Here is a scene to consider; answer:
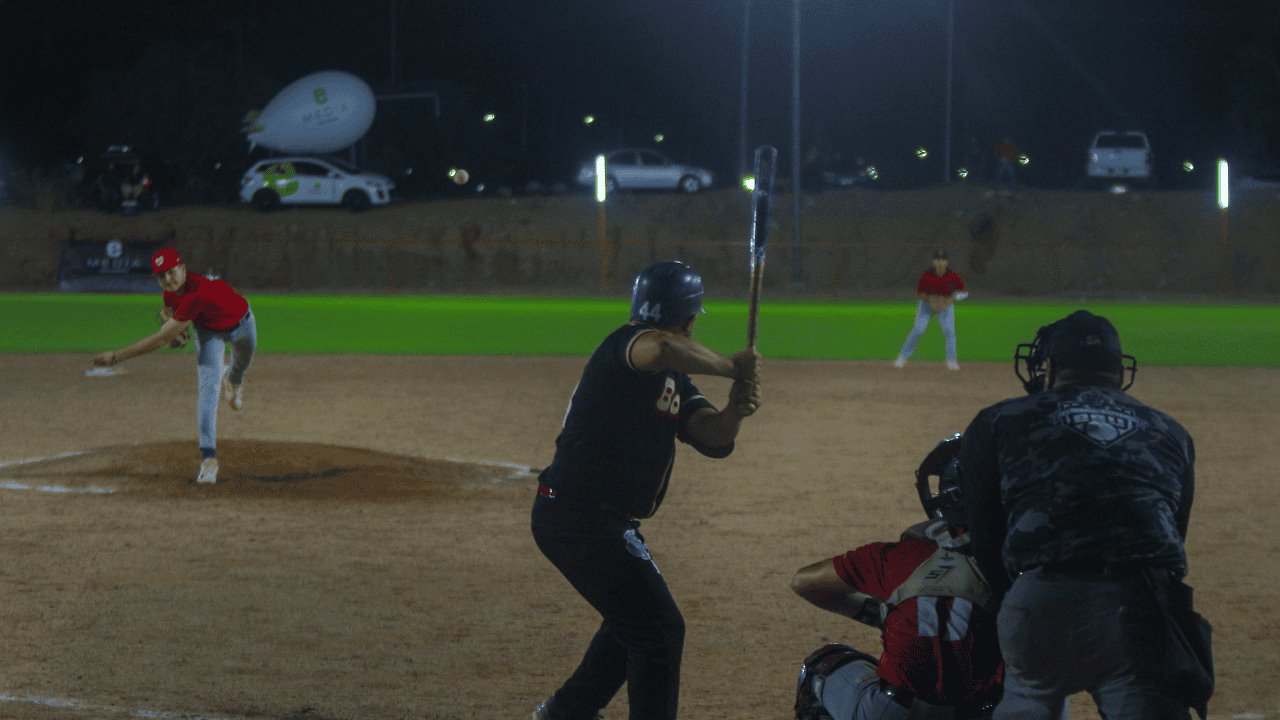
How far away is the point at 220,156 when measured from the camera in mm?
61656

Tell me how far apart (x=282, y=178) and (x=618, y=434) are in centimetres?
5077

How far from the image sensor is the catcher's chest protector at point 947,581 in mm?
4090

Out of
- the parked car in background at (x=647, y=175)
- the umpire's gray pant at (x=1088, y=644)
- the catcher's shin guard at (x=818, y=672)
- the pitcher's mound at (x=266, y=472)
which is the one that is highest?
the parked car in background at (x=647, y=175)

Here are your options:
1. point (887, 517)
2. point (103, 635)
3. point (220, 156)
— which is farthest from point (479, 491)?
point (220, 156)

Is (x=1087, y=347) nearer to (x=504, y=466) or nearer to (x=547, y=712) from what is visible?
(x=547, y=712)

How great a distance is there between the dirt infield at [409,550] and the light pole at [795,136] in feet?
79.0

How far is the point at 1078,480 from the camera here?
382cm

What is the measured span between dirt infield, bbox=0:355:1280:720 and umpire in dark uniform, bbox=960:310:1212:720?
2.72 metres

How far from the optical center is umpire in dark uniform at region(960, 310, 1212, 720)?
12.3 feet

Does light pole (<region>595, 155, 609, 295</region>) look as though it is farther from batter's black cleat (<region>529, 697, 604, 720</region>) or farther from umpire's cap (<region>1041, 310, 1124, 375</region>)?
umpire's cap (<region>1041, 310, 1124, 375</region>)

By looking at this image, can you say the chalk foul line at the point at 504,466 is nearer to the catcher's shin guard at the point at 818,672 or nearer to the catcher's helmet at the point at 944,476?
the catcher's shin guard at the point at 818,672

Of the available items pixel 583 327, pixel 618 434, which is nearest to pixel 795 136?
pixel 583 327

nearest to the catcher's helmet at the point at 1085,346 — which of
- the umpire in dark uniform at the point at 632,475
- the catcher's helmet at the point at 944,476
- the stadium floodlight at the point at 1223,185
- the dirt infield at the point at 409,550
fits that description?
the catcher's helmet at the point at 944,476

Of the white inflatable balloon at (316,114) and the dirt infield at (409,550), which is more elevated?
the white inflatable balloon at (316,114)
